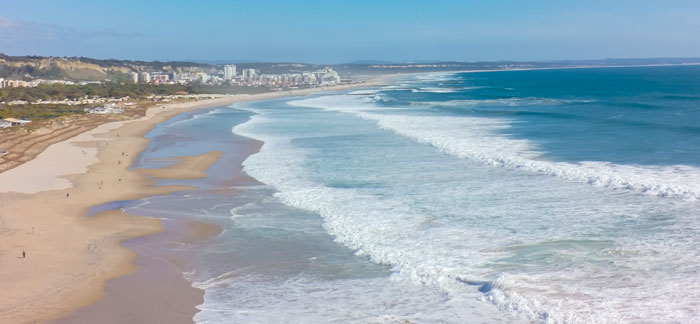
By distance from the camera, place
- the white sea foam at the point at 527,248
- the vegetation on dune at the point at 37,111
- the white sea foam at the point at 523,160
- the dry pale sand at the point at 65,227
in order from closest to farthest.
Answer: the white sea foam at the point at 527,248, the dry pale sand at the point at 65,227, the white sea foam at the point at 523,160, the vegetation on dune at the point at 37,111

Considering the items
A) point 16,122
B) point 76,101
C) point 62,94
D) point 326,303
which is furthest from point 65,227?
point 62,94

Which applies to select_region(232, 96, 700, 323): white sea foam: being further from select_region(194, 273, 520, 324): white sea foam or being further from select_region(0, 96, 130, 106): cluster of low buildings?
select_region(0, 96, 130, 106): cluster of low buildings

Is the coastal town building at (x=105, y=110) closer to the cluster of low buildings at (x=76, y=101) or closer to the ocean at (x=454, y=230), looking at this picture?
the cluster of low buildings at (x=76, y=101)

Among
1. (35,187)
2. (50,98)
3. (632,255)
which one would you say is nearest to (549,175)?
(632,255)

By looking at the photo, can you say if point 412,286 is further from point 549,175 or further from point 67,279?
point 549,175

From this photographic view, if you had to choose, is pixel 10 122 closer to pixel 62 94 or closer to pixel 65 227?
pixel 65 227

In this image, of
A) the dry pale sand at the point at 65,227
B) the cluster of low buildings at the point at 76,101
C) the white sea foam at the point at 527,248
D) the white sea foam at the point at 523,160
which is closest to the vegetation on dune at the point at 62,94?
the cluster of low buildings at the point at 76,101
